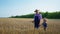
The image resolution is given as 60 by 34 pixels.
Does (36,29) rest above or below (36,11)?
below

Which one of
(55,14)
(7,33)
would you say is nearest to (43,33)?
(7,33)

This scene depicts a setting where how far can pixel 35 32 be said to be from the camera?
6.86 meters

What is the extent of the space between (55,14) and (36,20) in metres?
7.69

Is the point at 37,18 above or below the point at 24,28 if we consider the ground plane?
above

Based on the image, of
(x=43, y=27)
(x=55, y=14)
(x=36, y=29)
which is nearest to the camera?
(x=36, y=29)

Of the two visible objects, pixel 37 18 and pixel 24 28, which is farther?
pixel 24 28

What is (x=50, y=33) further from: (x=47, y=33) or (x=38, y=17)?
(x=38, y=17)

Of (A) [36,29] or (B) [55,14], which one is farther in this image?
(B) [55,14]

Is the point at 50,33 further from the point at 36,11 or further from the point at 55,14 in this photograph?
the point at 55,14

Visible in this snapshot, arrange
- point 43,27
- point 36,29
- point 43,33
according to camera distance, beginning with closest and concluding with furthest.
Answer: point 43,33 → point 36,29 → point 43,27

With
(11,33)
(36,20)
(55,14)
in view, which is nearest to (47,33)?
(36,20)

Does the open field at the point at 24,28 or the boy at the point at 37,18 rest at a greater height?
the boy at the point at 37,18

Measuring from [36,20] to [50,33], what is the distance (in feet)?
2.01

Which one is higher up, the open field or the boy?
the boy
